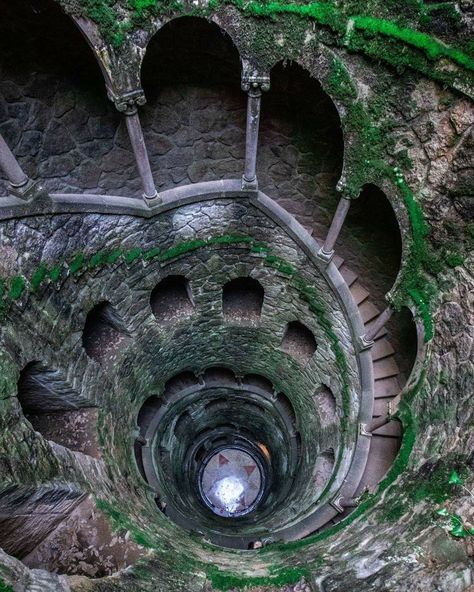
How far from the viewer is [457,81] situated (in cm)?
597

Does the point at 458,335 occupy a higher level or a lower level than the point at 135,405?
lower

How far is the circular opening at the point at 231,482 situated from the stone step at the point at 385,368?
739cm

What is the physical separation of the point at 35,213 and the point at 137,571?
17.0ft

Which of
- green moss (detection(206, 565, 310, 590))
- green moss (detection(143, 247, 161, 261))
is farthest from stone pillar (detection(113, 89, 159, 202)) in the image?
green moss (detection(206, 565, 310, 590))

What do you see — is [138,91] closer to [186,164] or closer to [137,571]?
[186,164]

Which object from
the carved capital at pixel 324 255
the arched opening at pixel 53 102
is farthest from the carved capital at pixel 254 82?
the carved capital at pixel 324 255

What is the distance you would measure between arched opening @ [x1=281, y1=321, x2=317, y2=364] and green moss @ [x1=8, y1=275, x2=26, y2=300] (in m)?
7.22

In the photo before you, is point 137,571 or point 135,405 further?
point 135,405

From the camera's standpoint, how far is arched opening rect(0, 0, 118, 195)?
21.6 feet

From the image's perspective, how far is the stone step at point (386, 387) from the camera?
32.4 feet

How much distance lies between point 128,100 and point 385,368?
26.5ft

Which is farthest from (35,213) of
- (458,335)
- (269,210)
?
(458,335)

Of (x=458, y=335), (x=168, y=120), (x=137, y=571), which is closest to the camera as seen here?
(x=137, y=571)

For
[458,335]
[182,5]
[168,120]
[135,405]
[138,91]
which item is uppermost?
[168,120]
